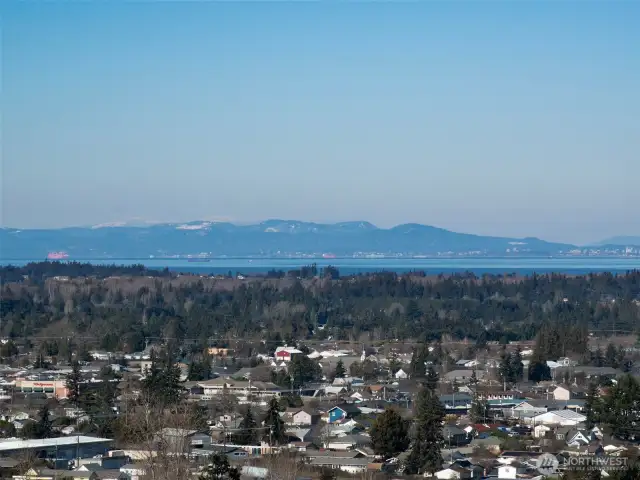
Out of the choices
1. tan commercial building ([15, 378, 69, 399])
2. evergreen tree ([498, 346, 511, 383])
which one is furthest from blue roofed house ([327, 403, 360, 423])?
tan commercial building ([15, 378, 69, 399])

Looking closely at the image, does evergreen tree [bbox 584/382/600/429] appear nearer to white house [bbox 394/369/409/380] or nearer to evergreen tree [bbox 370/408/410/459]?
evergreen tree [bbox 370/408/410/459]

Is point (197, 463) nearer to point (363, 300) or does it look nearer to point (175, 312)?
point (175, 312)

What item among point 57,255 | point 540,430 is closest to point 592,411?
point 540,430

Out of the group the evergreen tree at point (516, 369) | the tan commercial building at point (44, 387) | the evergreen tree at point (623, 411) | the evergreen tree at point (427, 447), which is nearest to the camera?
the evergreen tree at point (427, 447)

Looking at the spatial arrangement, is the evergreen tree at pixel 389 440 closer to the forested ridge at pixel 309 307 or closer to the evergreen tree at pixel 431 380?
the evergreen tree at pixel 431 380

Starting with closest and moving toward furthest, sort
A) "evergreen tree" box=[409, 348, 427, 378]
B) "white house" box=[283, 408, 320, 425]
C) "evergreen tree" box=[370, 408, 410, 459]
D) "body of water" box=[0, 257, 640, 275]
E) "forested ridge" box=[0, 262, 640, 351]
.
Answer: "evergreen tree" box=[370, 408, 410, 459] → "white house" box=[283, 408, 320, 425] → "evergreen tree" box=[409, 348, 427, 378] → "forested ridge" box=[0, 262, 640, 351] → "body of water" box=[0, 257, 640, 275]

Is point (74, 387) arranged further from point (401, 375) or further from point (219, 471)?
point (219, 471)

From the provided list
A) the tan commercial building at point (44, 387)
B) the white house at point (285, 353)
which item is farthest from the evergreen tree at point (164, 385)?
the white house at point (285, 353)
